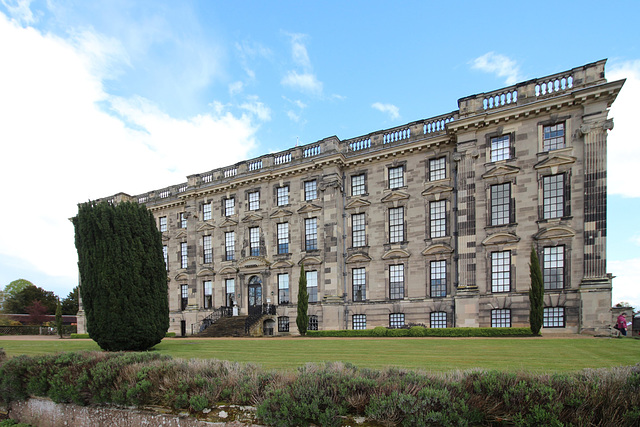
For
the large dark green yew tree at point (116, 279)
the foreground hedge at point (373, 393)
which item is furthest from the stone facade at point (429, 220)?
the foreground hedge at point (373, 393)

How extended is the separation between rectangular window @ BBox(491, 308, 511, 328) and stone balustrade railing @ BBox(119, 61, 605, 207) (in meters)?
12.3

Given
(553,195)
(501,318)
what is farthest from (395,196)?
(501,318)

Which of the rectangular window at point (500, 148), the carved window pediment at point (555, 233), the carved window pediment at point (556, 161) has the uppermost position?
the rectangular window at point (500, 148)

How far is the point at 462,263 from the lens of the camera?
990 inches

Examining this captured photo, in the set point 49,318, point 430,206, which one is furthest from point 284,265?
point 49,318

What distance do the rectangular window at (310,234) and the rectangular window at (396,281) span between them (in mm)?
6539

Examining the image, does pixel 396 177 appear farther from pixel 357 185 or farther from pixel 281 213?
pixel 281 213

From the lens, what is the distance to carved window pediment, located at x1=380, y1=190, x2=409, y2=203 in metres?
28.4

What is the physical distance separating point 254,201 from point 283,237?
15.0 ft

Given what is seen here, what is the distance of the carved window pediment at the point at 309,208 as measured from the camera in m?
31.3

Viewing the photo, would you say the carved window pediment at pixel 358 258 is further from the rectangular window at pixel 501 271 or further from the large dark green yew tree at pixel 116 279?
the large dark green yew tree at pixel 116 279

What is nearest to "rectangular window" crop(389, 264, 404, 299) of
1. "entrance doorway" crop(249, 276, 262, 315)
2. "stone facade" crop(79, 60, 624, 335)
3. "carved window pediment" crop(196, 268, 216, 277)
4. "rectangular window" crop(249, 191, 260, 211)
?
"stone facade" crop(79, 60, 624, 335)

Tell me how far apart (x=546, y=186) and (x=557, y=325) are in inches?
326

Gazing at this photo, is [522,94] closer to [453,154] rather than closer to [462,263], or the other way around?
[453,154]
